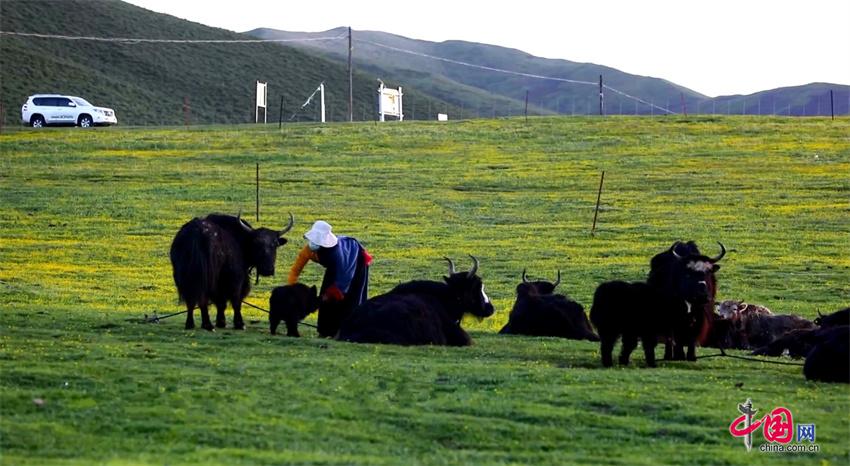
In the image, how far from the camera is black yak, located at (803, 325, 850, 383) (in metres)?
13.2

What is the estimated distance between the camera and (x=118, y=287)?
2453cm

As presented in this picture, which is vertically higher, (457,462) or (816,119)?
(816,119)

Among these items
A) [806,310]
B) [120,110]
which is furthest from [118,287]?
[120,110]

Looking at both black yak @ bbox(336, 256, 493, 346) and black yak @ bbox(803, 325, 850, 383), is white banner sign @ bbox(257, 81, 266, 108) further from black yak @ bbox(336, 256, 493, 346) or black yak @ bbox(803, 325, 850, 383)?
black yak @ bbox(803, 325, 850, 383)

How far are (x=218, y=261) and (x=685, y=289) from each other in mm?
5999

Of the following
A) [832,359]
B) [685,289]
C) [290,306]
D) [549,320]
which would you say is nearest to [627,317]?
[685,289]

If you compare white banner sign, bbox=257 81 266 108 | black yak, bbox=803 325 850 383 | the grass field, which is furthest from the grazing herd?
white banner sign, bbox=257 81 266 108

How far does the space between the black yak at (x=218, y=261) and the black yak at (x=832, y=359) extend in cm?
728

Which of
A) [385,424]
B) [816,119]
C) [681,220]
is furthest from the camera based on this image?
[816,119]

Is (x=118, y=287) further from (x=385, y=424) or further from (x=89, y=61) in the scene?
(x=89, y=61)

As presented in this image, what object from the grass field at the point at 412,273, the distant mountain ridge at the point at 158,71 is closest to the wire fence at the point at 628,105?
the distant mountain ridge at the point at 158,71

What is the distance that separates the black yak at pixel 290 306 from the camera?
54.5 ft

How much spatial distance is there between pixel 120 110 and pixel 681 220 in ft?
232

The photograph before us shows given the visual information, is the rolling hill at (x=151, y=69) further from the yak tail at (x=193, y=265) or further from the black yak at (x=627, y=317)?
the black yak at (x=627, y=317)
